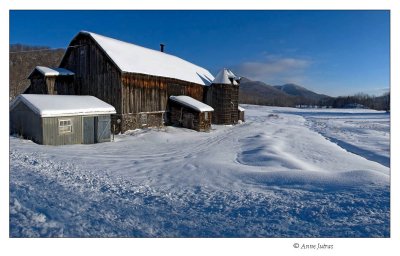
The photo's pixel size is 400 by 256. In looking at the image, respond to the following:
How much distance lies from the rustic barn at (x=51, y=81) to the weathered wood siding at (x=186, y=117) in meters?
9.62

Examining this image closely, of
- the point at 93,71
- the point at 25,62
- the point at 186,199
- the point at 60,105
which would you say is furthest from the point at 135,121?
the point at 25,62

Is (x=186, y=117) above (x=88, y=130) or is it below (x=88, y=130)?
above

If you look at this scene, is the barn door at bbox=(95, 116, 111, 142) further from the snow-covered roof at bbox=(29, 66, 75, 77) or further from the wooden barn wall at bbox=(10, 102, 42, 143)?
the snow-covered roof at bbox=(29, 66, 75, 77)

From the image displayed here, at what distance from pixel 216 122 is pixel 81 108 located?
2033 cm

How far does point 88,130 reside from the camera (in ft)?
59.1

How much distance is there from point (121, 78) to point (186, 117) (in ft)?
26.4

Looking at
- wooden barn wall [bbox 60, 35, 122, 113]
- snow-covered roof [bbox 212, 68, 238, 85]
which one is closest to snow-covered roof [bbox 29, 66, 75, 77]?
wooden barn wall [bbox 60, 35, 122, 113]

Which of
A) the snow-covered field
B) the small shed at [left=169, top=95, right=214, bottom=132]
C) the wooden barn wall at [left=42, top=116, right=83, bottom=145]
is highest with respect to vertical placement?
the small shed at [left=169, top=95, right=214, bottom=132]

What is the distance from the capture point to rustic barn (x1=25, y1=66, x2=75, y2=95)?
23406 mm

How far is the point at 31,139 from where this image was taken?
15992 mm

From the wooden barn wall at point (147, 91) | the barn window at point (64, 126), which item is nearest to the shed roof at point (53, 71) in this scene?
the wooden barn wall at point (147, 91)

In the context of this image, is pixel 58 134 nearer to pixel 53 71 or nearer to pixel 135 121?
pixel 135 121

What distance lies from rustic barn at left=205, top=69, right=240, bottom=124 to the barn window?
21.1m

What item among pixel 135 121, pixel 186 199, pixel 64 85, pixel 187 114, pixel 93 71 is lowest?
pixel 186 199
